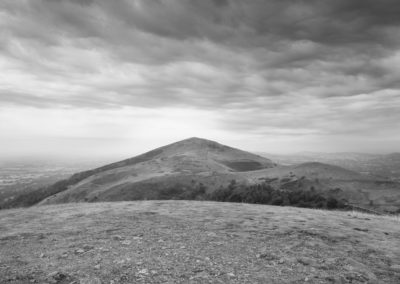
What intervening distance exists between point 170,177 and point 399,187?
47184mm

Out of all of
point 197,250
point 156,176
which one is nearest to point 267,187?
point 156,176

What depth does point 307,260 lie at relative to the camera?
34.2 ft

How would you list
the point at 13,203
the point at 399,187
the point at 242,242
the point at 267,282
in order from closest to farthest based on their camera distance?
the point at 267,282 → the point at 242,242 → the point at 399,187 → the point at 13,203

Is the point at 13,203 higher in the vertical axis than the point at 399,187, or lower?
lower

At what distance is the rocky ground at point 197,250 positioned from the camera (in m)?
8.89

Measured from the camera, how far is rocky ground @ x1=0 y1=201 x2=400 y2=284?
29.2 feet

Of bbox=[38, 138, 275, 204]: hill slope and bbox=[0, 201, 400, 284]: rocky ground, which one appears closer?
bbox=[0, 201, 400, 284]: rocky ground

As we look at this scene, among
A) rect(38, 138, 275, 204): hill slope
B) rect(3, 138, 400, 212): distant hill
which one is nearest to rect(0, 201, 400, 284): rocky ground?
rect(3, 138, 400, 212): distant hill

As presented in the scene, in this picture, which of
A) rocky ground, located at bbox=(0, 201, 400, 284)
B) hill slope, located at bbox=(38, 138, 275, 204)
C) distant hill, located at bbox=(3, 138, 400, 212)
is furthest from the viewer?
hill slope, located at bbox=(38, 138, 275, 204)

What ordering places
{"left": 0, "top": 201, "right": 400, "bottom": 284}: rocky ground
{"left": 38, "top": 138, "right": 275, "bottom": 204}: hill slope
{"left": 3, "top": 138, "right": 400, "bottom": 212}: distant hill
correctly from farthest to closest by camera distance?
{"left": 38, "top": 138, "right": 275, "bottom": 204}: hill slope → {"left": 3, "top": 138, "right": 400, "bottom": 212}: distant hill → {"left": 0, "top": 201, "right": 400, "bottom": 284}: rocky ground

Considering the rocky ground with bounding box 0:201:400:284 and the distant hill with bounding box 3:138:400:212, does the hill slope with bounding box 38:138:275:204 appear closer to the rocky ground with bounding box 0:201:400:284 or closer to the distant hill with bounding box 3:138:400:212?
the distant hill with bounding box 3:138:400:212

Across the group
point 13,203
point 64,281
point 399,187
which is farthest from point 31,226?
point 13,203

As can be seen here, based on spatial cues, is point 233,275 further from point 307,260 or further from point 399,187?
point 399,187

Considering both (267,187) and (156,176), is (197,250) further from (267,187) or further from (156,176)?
(156,176)
